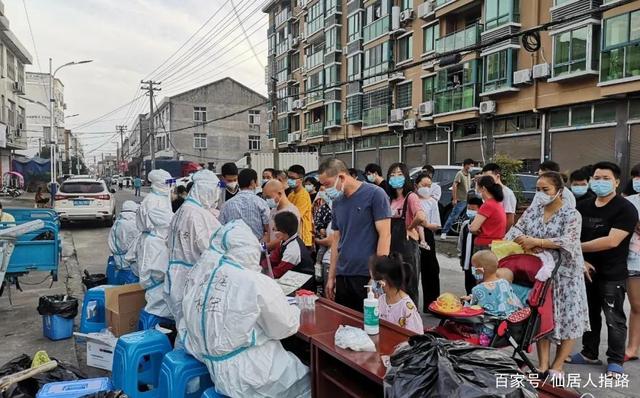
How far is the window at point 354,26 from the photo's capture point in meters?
30.8

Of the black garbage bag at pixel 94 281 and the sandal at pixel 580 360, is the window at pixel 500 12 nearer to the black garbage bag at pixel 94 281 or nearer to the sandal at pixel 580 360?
the sandal at pixel 580 360

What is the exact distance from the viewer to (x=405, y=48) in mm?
26828

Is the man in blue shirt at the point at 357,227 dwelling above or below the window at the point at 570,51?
below

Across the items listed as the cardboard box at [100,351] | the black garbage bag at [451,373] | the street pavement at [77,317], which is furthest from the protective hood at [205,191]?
the black garbage bag at [451,373]

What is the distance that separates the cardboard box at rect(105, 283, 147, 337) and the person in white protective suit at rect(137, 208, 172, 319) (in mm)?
261

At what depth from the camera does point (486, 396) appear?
1647 mm

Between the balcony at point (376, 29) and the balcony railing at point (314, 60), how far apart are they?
20.7 feet

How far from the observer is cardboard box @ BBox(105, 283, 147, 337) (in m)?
4.66

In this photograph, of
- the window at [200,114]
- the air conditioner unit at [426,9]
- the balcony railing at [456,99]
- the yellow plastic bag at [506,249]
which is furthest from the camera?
the window at [200,114]

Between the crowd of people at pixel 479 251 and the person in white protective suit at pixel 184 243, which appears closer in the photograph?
the crowd of people at pixel 479 251

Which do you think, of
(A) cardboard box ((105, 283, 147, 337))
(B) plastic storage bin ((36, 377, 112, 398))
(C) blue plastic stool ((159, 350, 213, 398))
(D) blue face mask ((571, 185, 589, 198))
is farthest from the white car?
(D) blue face mask ((571, 185, 589, 198))

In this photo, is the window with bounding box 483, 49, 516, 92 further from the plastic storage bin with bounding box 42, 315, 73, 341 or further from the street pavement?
the plastic storage bin with bounding box 42, 315, 73, 341

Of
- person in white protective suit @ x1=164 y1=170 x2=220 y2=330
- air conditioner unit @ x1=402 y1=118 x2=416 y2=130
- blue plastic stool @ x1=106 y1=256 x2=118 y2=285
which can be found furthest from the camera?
air conditioner unit @ x1=402 y1=118 x2=416 y2=130

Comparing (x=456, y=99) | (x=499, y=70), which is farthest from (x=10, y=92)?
(x=499, y=70)
